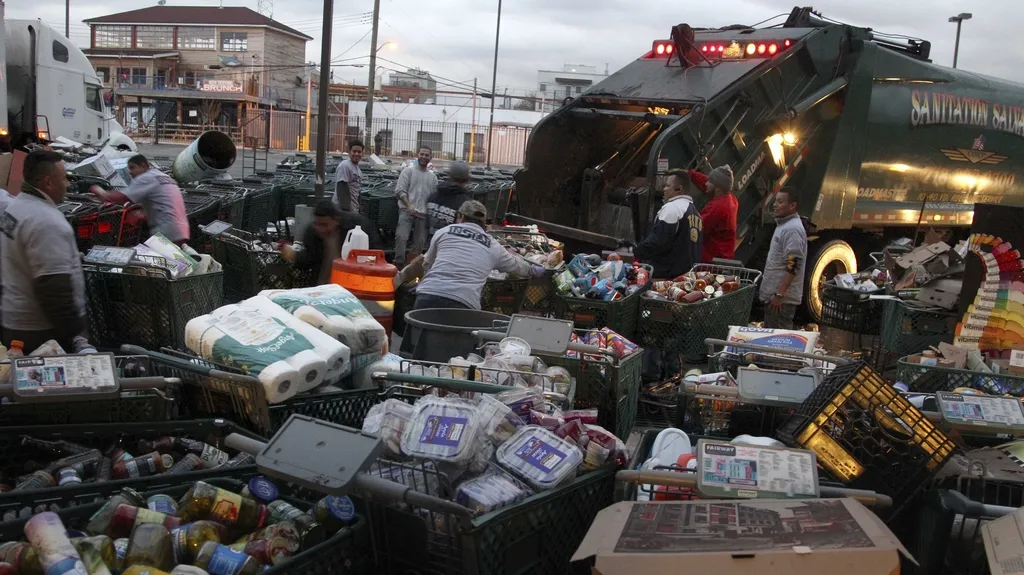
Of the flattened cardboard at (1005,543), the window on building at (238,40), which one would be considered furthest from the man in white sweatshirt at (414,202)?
the window on building at (238,40)

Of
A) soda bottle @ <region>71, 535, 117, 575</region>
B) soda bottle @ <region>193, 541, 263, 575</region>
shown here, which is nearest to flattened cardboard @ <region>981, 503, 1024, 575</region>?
soda bottle @ <region>193, 541, 263, 575</region>

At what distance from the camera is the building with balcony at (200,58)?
48.4 m

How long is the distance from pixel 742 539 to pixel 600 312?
13.7 feet

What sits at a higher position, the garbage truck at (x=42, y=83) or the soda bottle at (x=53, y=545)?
the garbage truck at (x=42, y=83)

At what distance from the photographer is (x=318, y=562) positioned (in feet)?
8.59

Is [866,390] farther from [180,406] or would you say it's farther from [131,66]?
[131,66]

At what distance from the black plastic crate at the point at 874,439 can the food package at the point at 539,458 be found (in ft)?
2.81

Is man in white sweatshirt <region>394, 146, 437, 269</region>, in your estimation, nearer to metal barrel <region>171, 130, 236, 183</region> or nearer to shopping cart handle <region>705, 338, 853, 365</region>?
metal barrel <region>171, 130, 236, 183</region>

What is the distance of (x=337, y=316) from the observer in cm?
439

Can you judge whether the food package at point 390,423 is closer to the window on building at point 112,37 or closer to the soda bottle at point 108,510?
the soda bottle at point 108,510

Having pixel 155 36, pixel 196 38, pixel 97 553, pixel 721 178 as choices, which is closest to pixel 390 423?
pixel 97 553

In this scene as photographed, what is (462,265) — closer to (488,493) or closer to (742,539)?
(488,493)

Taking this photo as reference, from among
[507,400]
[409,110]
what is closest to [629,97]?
[507,400]

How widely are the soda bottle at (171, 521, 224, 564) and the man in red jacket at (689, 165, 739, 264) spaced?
252 inches
